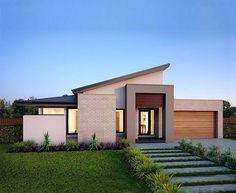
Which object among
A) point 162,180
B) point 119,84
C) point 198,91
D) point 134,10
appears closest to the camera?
point 162,180

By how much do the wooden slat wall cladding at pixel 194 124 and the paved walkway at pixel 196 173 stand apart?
8834 millimetres

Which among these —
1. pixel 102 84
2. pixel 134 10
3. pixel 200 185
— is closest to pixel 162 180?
pixel 200 185

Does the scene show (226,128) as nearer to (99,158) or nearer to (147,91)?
(147,91)

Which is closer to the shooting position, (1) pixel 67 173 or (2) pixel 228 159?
(1) pixel 67 173

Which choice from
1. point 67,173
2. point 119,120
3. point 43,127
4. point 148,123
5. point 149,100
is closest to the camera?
point 67,173

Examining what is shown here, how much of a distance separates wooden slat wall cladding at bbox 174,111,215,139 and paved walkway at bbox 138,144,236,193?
29.0 ft

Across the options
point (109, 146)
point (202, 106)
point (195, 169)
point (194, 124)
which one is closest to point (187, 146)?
point (195, 169)

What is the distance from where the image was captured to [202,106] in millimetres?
23688

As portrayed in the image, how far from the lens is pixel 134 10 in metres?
19.6

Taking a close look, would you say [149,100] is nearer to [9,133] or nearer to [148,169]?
[148,169]

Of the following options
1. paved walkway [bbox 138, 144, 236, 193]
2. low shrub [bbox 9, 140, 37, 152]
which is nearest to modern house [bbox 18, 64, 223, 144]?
low shrub [bbox 9, 140, 37, 152]

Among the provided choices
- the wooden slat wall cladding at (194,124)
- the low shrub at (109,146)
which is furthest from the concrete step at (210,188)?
the wooden slat wall cladding at (194,124)

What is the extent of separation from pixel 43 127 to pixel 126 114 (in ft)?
20.2

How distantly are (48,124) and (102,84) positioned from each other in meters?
5.28
